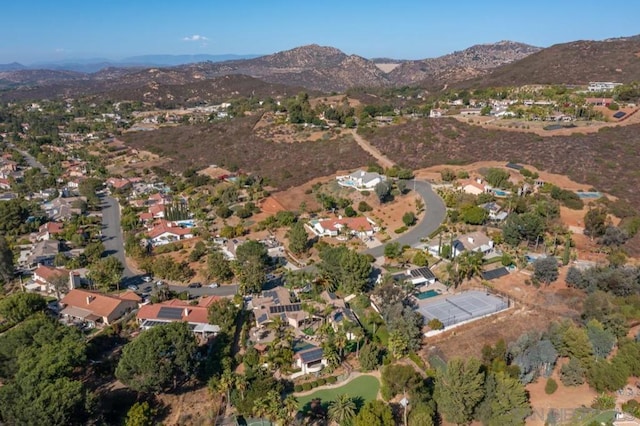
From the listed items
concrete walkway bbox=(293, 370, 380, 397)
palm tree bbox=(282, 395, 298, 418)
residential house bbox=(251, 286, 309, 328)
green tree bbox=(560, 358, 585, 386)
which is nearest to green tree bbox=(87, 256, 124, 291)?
residential house bbox=(251, 286, 309, 328)

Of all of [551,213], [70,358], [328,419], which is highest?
[551,213]

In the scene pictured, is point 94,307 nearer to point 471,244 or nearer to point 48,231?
point 48,231

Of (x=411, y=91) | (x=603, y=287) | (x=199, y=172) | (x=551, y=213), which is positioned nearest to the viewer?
(x=603, y=287)

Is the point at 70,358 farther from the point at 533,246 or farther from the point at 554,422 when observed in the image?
the point at 533,246

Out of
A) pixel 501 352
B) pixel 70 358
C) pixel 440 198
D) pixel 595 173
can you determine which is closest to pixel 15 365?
pixel 70 358

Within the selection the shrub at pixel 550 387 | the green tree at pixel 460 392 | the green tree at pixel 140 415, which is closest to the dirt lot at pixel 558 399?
the shrub at pixel 550 387
